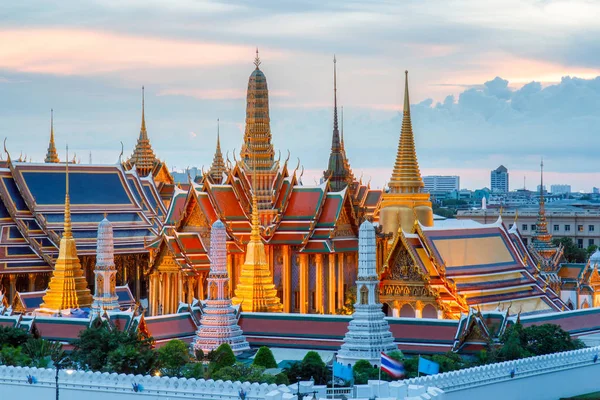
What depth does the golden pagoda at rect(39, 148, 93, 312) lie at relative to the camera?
2068 inches

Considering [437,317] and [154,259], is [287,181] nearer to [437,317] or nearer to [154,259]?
[154,259]

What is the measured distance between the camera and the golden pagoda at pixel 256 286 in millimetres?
50594

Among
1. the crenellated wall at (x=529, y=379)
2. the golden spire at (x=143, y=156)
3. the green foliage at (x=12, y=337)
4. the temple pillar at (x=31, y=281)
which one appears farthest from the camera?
the golden spire at (x=143, y=156)

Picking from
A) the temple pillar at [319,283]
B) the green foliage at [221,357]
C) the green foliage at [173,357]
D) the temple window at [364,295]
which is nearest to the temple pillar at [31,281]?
the temple pillar at [319,283]

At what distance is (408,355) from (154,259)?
15776 mm

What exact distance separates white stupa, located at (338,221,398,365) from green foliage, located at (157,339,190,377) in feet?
13.8

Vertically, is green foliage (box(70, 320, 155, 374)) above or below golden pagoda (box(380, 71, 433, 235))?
below

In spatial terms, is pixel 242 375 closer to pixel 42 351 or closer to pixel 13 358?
pixel 13 358

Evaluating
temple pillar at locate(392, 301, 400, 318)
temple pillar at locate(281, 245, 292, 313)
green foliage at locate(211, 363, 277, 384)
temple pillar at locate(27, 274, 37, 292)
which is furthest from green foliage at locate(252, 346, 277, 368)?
temple pillar at locate(27, 274, 37, 292)

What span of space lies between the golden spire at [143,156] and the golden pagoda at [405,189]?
27.2 m

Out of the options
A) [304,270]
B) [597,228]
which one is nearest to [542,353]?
[304,270]

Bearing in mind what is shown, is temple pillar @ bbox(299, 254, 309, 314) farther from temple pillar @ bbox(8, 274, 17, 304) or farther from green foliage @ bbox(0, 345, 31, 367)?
green foliage @ bbox(0, 345, 31, 367)

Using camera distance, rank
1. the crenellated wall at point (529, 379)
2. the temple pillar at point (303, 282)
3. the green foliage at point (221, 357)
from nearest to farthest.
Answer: the crenellated wall at point (529, 379) < the green foliage at point (221, 357) < the temple pillar at point (303, 282)

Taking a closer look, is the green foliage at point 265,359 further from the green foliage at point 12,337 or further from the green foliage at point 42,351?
the green foliage at point 12,337
